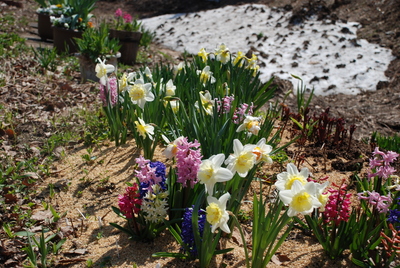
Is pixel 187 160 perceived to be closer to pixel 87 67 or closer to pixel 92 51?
pixel 92 51

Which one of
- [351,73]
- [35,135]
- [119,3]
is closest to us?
[35,135]

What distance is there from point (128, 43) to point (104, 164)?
3590mm

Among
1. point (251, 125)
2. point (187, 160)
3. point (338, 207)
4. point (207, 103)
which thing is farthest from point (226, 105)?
point (338, 207)

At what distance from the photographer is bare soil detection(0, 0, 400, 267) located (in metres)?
2.05

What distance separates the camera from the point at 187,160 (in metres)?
1.82

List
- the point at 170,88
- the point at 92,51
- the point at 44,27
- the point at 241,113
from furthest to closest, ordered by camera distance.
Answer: the point at 44,27 < the point at 92,51 < the point at 170,88 < the point at 241,113

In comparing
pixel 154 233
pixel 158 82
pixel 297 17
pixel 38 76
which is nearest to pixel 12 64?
pixel 38 76

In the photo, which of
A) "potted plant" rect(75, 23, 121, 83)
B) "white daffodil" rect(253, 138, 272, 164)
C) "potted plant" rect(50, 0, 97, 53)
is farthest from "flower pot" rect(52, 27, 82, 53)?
"white daffodil" rect(253, 138, 272, 164)

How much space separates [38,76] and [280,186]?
161 inches

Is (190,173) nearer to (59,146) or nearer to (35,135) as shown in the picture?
(59,146)

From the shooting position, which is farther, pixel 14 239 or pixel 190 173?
pixel 14 239

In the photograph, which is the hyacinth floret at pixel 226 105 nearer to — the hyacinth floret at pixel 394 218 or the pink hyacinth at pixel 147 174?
the pink hyacinth at pixel 147 174

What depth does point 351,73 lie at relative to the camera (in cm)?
593

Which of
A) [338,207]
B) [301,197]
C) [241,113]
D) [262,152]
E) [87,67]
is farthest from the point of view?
[87,67]
